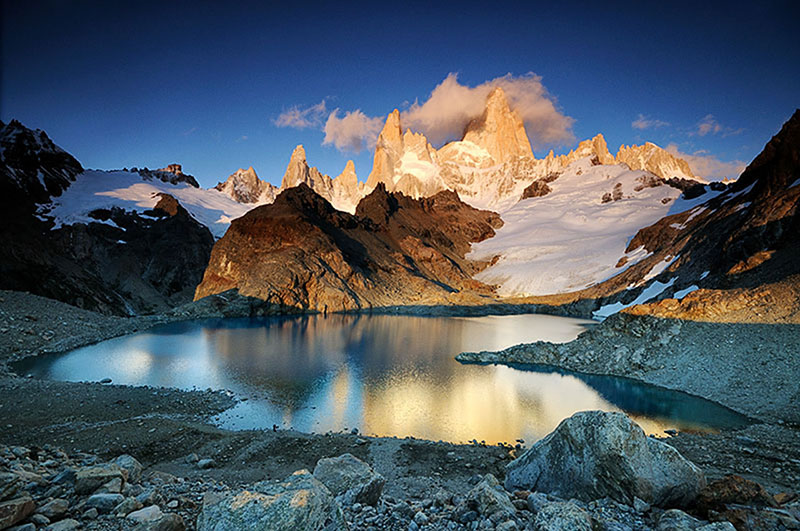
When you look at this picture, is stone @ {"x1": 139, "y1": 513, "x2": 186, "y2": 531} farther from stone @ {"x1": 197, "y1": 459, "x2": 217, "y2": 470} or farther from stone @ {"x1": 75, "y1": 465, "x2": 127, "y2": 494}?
stone @ {"x1": 197, "y1": 459, "x2": 217, "y2": 470}

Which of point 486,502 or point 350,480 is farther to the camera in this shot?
point 350,480

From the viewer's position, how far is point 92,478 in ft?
23.0

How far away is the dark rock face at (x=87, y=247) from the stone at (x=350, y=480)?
251 feet

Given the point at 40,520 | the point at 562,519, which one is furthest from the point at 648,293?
the point at 40,520

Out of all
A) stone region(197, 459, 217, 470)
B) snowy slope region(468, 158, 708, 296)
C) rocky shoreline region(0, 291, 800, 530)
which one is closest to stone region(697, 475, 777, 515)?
rocky shoreline region(0, 291, 800, 530)

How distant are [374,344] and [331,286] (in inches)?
1822

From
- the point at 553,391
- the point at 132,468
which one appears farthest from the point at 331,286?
the point at 132,468

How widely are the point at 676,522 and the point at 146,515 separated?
26.7ft

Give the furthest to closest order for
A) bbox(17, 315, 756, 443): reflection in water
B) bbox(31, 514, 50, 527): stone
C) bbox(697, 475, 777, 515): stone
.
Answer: bbox(17, 315, 756, 443): reflection in water, bbox(697, 475, 777, 515): stone, bbox(31, 514, 50, 527): stone

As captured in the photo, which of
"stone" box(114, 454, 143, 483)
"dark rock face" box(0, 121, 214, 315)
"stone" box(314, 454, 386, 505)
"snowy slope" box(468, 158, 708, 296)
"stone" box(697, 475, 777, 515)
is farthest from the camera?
"snowy slope" box(468, 158, 708, 296)

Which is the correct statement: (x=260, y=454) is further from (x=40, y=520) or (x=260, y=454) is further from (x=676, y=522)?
(x=676, y=522)

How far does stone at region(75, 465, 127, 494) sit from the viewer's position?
269 inches

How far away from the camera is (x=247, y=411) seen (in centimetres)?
2366

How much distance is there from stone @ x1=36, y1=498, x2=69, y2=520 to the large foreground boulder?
31.5 ft
